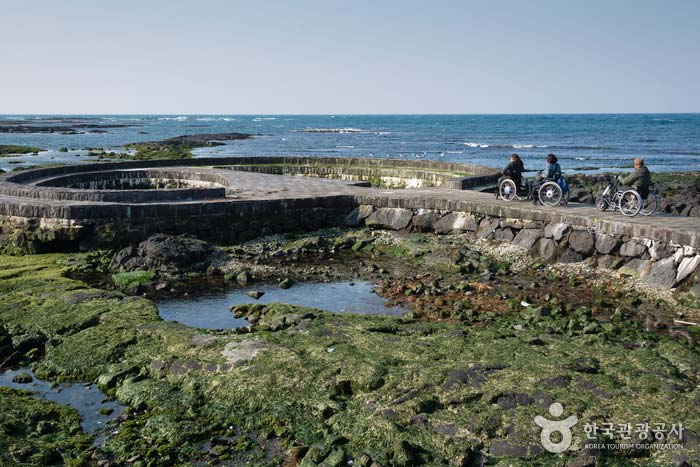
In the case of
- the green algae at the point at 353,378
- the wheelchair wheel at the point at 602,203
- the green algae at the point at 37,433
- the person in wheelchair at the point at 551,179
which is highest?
the person in wheelchair at the point at 551,179

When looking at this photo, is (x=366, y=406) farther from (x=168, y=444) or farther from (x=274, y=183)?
(x=274, y=183)

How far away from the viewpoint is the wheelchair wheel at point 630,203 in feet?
52.6

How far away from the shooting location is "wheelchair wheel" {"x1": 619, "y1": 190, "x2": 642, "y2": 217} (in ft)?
52.6

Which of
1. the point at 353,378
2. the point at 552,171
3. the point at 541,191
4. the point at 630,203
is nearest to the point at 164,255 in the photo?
the point at 353,378

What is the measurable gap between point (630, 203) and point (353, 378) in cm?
1088

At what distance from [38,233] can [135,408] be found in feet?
35.2

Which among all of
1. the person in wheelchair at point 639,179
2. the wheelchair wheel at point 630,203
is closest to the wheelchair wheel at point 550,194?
the wheelchair wheel at point 630,203

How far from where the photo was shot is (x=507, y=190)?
62.1ft

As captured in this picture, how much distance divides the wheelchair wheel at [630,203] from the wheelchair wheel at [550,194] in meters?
1.84

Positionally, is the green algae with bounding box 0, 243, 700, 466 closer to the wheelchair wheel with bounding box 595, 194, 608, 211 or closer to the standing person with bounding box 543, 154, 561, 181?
the wheelchair wheel with bounding box 595, 194, 608, 211

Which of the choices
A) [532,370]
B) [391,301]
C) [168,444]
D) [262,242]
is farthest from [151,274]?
[532,370]

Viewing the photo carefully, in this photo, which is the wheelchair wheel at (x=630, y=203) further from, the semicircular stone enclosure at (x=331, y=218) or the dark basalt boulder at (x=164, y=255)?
the dark basalt boulder at (x=164, y=255)

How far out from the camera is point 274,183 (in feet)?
79.9

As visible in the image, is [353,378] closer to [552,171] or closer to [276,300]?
[276,300]
